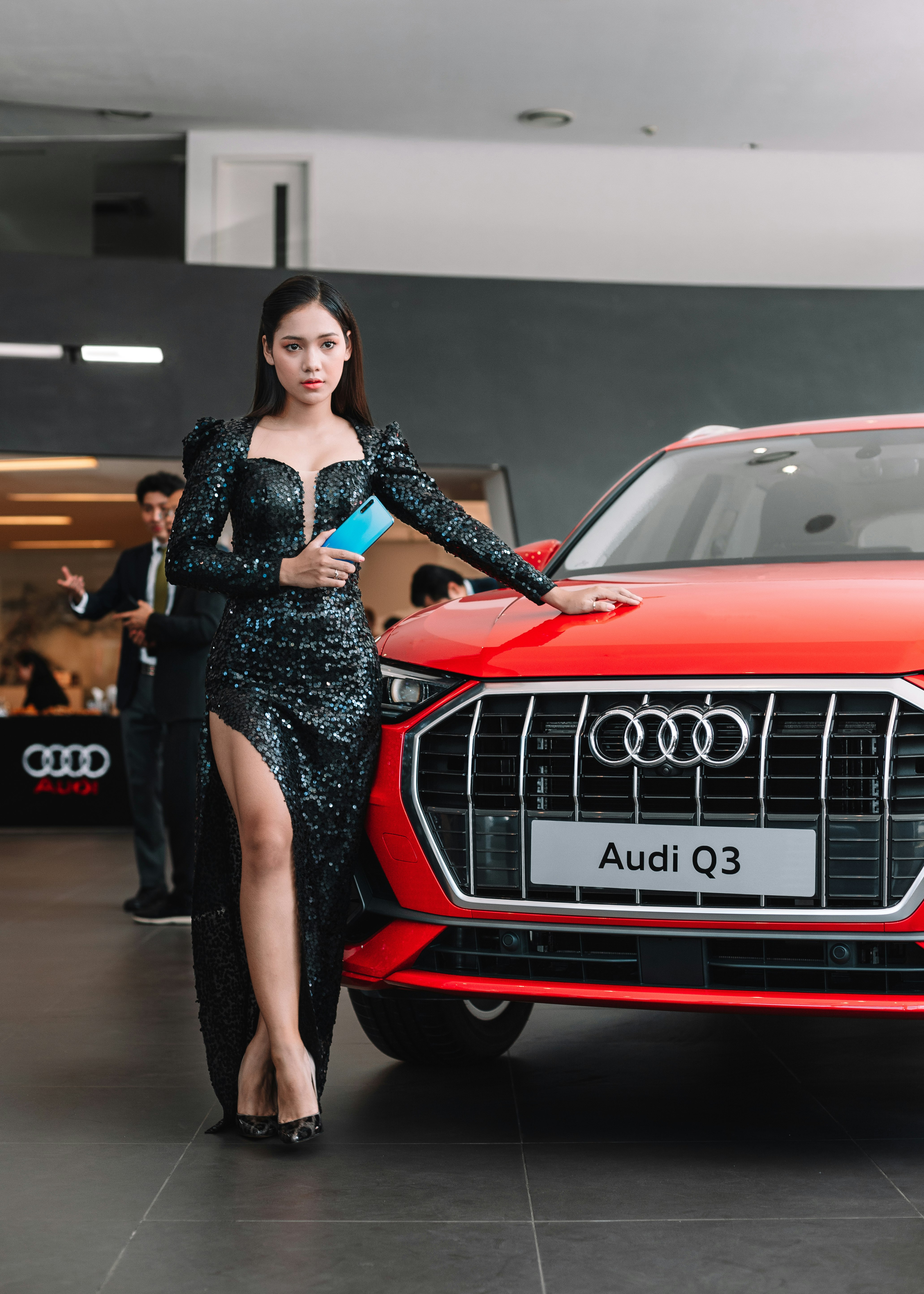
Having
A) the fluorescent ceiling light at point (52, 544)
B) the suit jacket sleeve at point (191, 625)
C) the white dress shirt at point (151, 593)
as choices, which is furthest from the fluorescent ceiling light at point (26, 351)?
the suit jacket sleeve at point (191, 625)

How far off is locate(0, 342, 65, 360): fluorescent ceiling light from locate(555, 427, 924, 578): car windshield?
7264 millimetres

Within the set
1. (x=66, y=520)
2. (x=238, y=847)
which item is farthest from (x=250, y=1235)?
(x=66, y=520)

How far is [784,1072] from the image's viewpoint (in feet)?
11.1

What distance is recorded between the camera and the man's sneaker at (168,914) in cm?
594

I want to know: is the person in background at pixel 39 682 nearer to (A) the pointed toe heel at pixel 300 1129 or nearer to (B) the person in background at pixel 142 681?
(B) the person in background at pixel 142 681

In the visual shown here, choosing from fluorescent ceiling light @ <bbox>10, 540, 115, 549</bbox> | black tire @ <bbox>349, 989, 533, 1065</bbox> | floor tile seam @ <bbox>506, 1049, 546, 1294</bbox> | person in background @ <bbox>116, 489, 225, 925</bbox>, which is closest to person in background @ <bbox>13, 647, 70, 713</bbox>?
fluorescent ceiling light @ <bbox>10, 540, 115, 549</bbox>

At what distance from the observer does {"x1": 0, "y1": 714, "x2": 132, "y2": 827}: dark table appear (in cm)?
984

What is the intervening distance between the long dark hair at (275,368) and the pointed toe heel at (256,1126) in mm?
1427

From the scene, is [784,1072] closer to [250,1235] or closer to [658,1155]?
[658,1155]

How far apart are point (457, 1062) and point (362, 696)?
44.6 inches

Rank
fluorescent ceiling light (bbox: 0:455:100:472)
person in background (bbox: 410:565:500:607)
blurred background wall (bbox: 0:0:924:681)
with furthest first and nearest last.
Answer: fluorescent ceiling light (bbox: 0:455:100:472) → blurred background wall (bbox: 0:0:924:681) → person in background (bbox: 410:565:500:607)

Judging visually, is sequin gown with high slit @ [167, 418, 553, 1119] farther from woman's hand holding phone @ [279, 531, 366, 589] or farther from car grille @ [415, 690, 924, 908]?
car grille @ [415, 690, 924, 908]

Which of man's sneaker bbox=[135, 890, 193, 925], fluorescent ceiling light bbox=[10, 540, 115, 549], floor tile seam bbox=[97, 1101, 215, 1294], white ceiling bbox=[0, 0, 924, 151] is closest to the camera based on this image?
floor tile seam bbox=[97, 1101, 215, 1294]

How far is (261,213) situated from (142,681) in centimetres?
611
